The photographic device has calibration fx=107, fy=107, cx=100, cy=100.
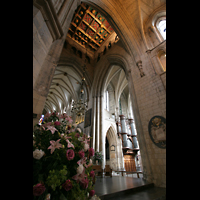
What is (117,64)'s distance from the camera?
9.77 meters

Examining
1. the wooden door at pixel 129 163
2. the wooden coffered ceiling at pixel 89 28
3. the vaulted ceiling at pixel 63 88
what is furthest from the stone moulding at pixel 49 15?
the wooden door at pixel 129 163

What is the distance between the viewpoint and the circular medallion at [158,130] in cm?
441

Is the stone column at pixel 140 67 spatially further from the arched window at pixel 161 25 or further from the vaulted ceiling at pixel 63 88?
the vaulted ceiling at pixel 63 88

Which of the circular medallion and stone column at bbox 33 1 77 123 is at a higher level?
stone column at bbox 33 1 77 123

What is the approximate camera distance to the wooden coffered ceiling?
9.51 m

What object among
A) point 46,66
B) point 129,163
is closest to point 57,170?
point 46,66

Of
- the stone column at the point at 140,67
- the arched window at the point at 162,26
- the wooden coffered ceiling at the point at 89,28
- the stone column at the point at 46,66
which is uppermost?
the wooden coffered ceiling at the point at 89,28

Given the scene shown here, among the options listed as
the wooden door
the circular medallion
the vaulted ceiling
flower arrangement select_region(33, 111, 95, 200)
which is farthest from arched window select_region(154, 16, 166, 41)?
the wooden door

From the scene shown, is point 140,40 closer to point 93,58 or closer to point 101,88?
point 101,88

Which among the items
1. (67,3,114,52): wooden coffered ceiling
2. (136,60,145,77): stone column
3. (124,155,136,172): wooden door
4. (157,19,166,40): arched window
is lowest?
(124,155,136,172): wooden door

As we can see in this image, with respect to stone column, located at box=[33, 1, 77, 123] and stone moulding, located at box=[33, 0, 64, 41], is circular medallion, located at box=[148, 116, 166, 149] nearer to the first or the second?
stone column, located at box=[33, 1, 77, 123]

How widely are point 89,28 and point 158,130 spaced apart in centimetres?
1109
